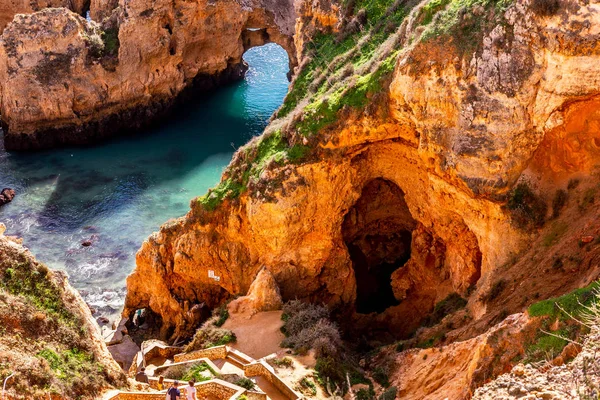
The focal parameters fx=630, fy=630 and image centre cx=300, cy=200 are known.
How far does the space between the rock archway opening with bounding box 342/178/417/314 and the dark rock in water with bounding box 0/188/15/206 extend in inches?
958

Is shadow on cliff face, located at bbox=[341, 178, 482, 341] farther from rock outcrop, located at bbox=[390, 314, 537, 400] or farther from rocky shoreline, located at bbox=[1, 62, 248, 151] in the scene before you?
rocky shoreline, located at bbox=[1, 62, 248, 151]

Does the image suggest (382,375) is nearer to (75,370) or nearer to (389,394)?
(389,394)

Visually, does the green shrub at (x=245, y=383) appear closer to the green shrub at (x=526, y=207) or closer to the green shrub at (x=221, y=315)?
the green shrub at (x=221, y=315)

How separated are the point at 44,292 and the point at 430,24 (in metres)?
14.8

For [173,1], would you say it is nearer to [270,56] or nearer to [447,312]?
[270,56]

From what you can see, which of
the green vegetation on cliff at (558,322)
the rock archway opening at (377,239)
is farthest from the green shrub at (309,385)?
the rock archway opening at (377,239)

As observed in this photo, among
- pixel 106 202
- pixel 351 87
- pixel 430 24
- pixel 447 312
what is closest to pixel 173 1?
pixel 106 202

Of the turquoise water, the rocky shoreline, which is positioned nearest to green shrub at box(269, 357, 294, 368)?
the turquoise water

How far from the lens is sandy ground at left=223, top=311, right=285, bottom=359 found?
23297 millimetres

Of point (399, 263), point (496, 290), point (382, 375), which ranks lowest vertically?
point (399, 263)

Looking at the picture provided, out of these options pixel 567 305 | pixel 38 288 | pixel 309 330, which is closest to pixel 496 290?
pixel 567 305

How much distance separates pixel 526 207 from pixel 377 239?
36.1 ft

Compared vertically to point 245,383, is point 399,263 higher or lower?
lower

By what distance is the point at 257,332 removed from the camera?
79.3 ft
